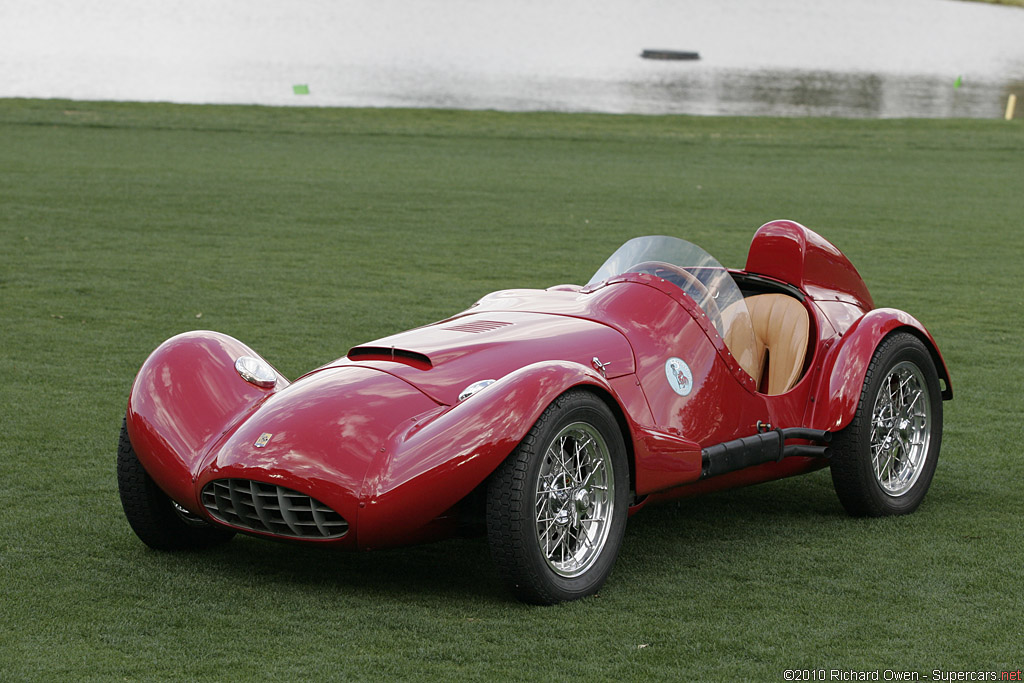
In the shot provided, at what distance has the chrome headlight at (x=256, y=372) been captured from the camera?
17.3 ft

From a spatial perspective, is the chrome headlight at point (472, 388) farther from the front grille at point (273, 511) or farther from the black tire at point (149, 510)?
the black tire at point (149, 510)

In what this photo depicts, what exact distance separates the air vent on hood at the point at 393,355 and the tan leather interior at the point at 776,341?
1.66m

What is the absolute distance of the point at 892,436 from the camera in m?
5.98

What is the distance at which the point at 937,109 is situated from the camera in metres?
40.3

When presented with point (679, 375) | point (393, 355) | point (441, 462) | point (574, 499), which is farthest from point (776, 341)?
point (441, 462)

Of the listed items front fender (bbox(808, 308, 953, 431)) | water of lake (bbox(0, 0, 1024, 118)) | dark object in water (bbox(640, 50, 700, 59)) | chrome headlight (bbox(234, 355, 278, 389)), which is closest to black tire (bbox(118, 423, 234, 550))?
chrome headlight (bbox(234, 355, 278, 389))

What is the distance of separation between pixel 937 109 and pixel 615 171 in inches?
944

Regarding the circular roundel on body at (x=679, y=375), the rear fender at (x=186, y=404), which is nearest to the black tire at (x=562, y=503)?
the circular roundel on body at (x=679, y=375)

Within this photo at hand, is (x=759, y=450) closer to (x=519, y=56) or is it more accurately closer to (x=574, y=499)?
(x=574, y=499)

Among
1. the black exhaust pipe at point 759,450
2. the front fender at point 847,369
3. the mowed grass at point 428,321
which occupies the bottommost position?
the mowed grass at point 428,321

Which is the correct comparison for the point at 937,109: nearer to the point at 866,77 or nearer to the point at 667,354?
the point at 866,77

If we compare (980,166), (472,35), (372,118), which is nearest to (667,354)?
(980,166)

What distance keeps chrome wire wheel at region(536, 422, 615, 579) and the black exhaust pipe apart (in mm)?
580

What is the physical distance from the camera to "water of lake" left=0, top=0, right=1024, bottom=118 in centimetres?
4103
